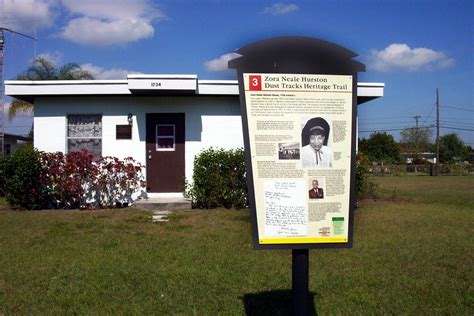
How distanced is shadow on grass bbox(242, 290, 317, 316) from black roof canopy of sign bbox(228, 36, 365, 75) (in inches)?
92.5

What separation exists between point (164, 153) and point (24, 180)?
129 inches

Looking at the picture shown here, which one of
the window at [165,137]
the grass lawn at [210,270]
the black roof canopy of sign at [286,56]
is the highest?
the black roof canopy of sign at [286,56]

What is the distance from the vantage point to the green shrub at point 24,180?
40.0 feet

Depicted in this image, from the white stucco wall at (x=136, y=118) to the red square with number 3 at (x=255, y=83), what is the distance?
9.58m

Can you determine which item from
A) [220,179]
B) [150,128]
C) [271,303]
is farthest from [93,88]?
[271,303]

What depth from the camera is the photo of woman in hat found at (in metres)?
3.91

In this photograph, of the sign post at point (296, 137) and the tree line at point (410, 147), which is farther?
the tree line at point (410, 147)

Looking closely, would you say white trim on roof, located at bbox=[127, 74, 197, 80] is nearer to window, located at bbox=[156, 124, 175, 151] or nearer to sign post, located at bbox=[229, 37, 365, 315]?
window, located at bbox=[156, 124, 175, 151]

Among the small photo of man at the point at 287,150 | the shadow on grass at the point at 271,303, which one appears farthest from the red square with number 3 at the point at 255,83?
the shadow on grass at the point at 271,303

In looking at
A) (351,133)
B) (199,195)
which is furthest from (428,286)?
(199,195)

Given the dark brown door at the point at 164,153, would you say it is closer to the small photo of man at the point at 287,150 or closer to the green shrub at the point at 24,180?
the green shrub at the point at 24,180

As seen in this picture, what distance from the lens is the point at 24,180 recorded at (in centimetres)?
1223

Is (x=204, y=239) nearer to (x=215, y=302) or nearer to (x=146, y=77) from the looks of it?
(x=215, y=302)

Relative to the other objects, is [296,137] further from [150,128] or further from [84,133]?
[84,133]
